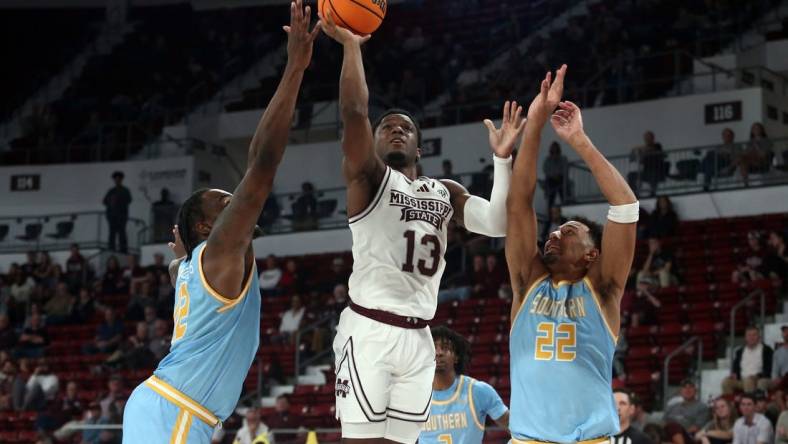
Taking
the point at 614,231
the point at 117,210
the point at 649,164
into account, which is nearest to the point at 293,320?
the point at 649,164

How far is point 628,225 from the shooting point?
21.6 ft

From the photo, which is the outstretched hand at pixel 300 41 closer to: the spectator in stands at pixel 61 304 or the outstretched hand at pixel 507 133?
the outstretched hand at pixel 507 133

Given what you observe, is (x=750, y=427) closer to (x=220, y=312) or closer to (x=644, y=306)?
(x=644, y=306)

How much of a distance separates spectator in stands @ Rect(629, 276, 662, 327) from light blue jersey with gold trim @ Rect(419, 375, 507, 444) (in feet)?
29.1

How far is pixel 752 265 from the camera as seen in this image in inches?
698

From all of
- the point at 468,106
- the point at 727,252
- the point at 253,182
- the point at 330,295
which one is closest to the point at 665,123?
the point at 468,106

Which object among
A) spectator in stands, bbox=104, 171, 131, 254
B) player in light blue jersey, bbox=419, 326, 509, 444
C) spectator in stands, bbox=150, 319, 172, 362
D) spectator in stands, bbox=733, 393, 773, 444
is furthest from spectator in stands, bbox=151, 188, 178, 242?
player in light blue jersey, bbox=419, 326, 509, 444

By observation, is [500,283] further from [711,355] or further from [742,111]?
[742,111]

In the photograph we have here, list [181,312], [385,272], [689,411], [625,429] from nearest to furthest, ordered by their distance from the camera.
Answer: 1. [181,312]
2. [385,272]
3. [625,429]
4. [689,411]

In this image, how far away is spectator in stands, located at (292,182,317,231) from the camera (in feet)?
84.8

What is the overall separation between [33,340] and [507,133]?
61.3 ft

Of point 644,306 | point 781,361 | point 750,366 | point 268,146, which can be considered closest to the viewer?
point 268,146

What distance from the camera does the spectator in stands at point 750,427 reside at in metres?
12.9

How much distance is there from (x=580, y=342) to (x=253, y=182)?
7.13 feet
